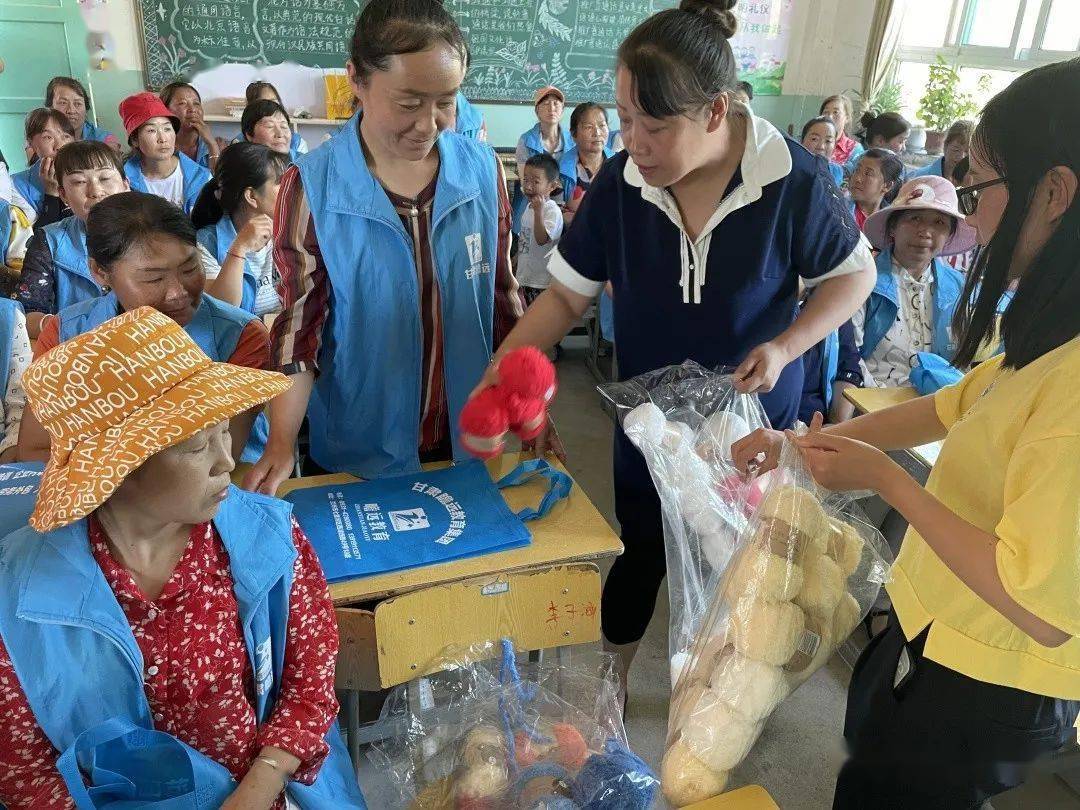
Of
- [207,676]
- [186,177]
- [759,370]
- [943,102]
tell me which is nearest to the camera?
[207,676]

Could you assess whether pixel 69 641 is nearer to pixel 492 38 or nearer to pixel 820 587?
pixel 820 587

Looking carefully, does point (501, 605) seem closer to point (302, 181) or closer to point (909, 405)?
point (909, 405)

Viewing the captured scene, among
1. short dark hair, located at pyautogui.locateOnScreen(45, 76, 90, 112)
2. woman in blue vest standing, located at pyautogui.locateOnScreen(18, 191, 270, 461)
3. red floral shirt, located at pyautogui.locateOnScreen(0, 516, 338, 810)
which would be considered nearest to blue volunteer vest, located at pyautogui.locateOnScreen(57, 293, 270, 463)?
woman in blue vest standing, located at pyautogui.locateOnScreen(18, 191, 270, 461)

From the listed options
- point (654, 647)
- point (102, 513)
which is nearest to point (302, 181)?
point (102, 513)

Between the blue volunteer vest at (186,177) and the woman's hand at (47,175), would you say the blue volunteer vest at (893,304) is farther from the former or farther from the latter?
the woman's hand at (47,175)

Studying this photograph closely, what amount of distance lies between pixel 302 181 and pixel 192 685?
3.23 feet

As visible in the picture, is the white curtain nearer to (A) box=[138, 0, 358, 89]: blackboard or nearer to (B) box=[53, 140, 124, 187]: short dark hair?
(A) box=[138, 0, 358, 89]: blackboard

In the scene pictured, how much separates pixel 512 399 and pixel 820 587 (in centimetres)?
62

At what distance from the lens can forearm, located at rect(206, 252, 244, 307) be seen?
2521 millimetres

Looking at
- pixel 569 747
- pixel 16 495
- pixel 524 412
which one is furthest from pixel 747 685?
pixel 16 495

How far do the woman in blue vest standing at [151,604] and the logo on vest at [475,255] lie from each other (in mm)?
671

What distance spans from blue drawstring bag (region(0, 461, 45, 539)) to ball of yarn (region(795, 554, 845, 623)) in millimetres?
1231

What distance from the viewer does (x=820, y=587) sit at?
1.18 m

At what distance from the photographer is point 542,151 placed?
5559 mm
